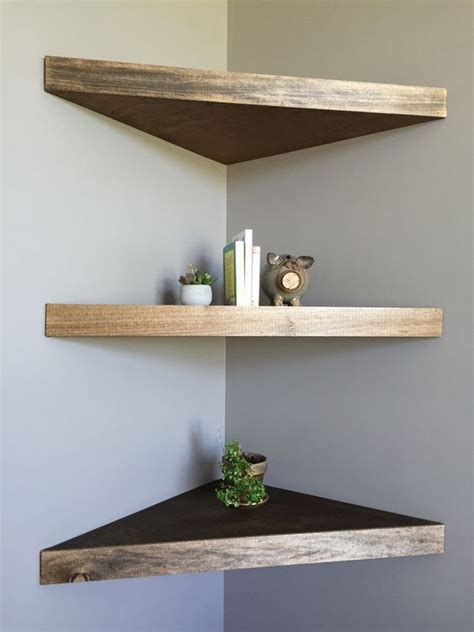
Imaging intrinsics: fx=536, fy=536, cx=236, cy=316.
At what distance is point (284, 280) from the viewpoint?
1181 mm

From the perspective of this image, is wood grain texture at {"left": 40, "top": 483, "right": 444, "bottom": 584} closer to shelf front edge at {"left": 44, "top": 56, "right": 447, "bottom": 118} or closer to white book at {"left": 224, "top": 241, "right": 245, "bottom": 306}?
white book at {"left": 224, "top": 241, "right": 245, "bottom": 306}

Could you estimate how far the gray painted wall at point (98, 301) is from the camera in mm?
995

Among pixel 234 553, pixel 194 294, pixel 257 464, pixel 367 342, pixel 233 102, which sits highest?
pixel 233 102

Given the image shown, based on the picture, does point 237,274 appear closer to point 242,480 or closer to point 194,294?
point 194,294

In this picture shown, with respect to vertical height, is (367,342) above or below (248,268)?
below

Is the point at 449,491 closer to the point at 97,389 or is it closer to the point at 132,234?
the point at 97,389

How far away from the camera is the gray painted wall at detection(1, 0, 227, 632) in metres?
0.99

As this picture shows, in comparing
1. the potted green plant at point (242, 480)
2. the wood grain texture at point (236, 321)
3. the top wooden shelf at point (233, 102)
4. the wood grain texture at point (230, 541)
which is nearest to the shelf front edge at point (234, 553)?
the wood grain texture at point (230, 541)

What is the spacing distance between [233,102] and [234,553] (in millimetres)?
901

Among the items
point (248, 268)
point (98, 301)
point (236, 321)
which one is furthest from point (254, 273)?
point (98, 301)

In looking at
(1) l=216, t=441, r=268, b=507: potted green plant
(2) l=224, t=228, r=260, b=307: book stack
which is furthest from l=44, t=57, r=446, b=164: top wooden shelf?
(1) l=216, t=441, r=268, b=507: potted green plant

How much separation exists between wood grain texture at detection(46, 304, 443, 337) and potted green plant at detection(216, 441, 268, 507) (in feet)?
1.32

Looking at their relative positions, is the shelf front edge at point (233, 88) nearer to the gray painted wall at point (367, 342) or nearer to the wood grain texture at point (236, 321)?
the gray painted wall at point (367, 342)

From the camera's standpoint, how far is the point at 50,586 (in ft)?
3.44
